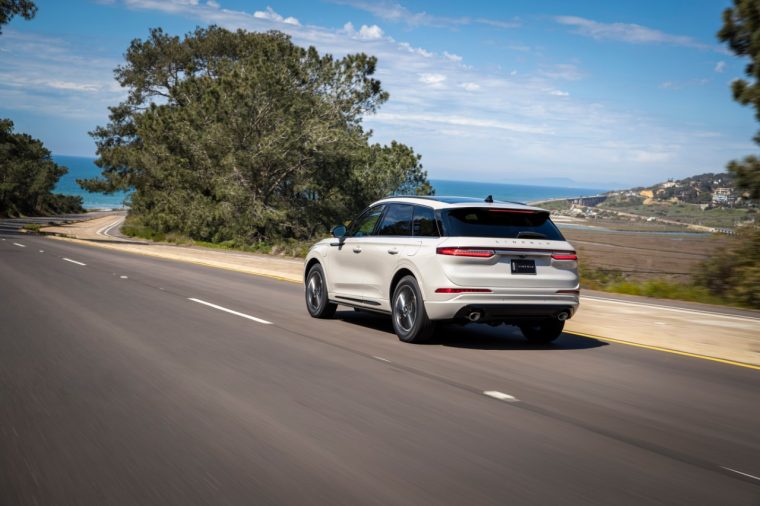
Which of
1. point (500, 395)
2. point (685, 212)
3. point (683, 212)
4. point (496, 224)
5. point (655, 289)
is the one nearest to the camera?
point (500, 395)

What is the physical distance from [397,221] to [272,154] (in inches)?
1133

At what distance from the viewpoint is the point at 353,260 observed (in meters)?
11.0

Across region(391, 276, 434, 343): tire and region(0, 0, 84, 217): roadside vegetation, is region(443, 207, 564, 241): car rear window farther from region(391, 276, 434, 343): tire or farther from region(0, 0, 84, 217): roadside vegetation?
region(0, 0, 84, 217): roadside vegetation

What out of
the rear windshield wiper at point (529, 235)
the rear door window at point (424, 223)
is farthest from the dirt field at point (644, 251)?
the rear door window at point (424, 223)

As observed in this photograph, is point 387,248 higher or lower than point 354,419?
higher

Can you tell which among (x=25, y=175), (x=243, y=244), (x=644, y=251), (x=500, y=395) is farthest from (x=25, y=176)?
(x=500, y=395)

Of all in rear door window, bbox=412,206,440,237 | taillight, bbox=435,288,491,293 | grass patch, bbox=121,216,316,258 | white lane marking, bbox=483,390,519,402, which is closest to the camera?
white lane marking, bbox=483,390,519,402

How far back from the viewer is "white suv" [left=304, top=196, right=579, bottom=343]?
29.3 feet

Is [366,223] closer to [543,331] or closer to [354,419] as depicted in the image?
[543,331]

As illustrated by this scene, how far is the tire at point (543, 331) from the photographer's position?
993cm

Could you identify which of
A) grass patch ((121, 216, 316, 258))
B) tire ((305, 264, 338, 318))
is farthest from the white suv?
grass patch ((121, 216, 316, 258))

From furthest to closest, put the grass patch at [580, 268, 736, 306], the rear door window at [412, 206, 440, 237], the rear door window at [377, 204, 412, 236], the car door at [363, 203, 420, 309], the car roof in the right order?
the grass patch at [580, 268, 736, 306] < the rear door window at [377, 204, 412, 236] < the car door at [363, 203, 420, 309] < the rear door window at [412, 206, 440, 237] < the car roof

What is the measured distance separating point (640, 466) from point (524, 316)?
14.4ft

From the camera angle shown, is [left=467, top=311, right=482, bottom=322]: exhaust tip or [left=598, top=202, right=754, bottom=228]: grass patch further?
[left=598, top=202, right=754, bottom=228]: grass patch
